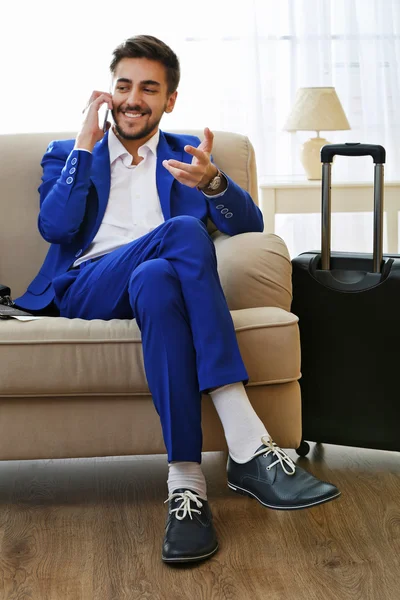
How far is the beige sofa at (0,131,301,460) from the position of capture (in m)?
1.80

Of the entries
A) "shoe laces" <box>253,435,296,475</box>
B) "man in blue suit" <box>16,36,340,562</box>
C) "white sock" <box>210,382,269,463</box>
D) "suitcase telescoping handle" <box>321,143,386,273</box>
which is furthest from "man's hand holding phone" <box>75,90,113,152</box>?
"shoe laces" <box>253,435,296,475</box>

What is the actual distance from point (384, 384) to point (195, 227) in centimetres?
62

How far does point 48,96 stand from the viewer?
3.69 metres

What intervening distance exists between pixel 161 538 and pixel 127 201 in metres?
0.90

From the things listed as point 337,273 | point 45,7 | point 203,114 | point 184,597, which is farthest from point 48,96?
point 184,597

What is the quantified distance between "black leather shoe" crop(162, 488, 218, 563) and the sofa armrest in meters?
0.51

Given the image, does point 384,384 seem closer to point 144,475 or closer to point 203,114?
point 144,475

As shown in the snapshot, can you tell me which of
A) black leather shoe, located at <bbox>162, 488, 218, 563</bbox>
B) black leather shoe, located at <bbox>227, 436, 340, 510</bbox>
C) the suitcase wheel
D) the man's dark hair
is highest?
the man's dark hair

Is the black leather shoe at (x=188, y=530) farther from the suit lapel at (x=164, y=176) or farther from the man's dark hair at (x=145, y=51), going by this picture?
the man's dark hair at (x=145, y=51)

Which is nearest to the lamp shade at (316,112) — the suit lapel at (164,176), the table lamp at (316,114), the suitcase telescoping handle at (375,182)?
the table lamp at (316,114)

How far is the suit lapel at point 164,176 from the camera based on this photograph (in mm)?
2189

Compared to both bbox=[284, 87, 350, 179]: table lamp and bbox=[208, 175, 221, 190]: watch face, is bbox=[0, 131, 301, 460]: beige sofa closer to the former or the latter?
bbox=[208, 175, 221, 190]: watch face

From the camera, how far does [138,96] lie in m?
2.18

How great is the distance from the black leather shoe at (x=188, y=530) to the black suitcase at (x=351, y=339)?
0.54 metres
